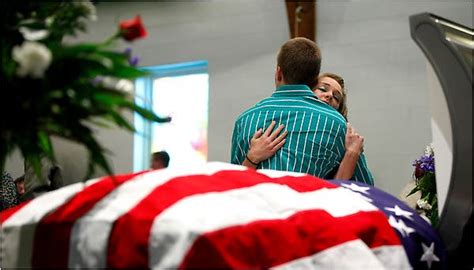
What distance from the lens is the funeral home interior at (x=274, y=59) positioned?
5871mm

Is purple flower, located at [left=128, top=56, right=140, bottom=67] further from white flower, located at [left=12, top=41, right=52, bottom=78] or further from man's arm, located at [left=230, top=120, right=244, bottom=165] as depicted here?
man's arm, located at [left=230, top=120, right=244, bottom=165]

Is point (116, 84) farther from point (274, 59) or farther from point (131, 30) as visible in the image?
point (274, 59)

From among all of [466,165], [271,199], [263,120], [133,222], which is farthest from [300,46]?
[133,222]

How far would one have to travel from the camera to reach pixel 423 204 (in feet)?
8.30

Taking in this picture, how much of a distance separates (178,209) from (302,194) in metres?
0.30

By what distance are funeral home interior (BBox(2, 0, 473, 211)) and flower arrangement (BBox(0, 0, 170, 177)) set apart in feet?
13.5

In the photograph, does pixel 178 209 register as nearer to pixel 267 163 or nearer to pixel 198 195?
pixel 198 195

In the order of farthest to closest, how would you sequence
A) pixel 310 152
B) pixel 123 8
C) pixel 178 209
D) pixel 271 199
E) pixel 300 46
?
pixel 123 8, pixel 300 46, pixel 310 152, pixel 271 199, pixel 178 209

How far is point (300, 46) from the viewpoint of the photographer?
242 cm

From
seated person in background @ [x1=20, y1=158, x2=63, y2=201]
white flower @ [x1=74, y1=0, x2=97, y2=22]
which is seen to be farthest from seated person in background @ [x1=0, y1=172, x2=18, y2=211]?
white flower @ [x1=74, y1=0, x2=97, y2=22]

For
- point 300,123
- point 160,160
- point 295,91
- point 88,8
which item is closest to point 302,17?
point 160,160

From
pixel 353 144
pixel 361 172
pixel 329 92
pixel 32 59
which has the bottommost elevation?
pixel 361 172

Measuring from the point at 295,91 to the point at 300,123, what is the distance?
0.17 meters

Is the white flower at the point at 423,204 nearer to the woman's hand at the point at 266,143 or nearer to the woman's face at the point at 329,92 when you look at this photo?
the woman's face at the point at 329,92
